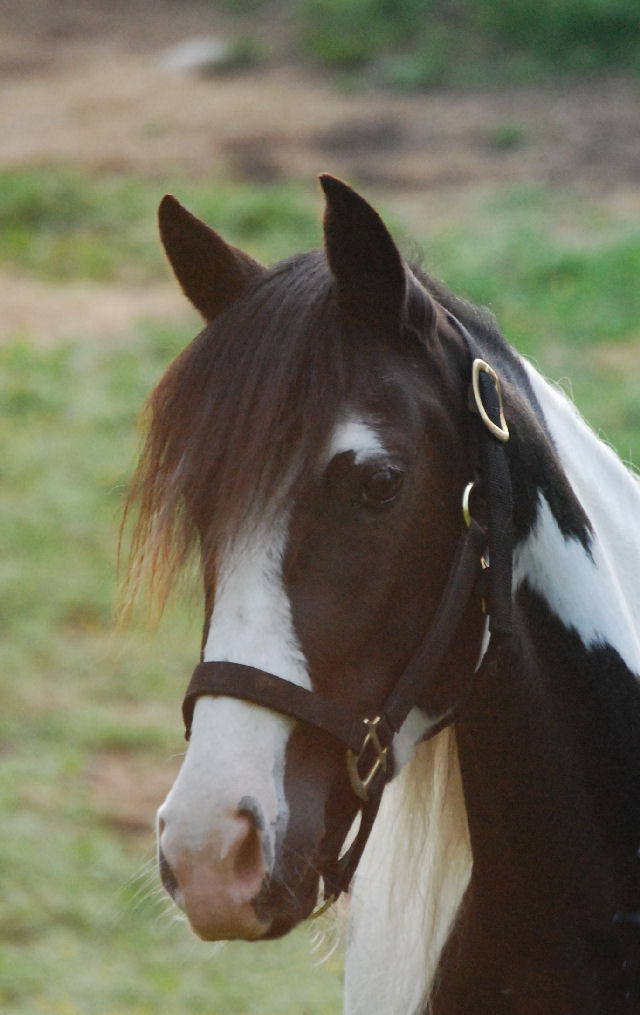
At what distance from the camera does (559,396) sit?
1978 mm

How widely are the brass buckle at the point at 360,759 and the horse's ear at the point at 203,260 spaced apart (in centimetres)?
58

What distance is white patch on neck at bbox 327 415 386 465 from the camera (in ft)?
5.10

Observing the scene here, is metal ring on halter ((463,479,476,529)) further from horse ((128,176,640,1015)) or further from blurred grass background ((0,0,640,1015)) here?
blurred grass background ((0,0,640,1015))

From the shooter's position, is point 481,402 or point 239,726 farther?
point 481,402

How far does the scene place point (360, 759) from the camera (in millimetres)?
1592

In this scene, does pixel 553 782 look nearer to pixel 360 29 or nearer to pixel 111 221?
pixel 111 221

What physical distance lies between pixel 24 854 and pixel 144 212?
21.4ft

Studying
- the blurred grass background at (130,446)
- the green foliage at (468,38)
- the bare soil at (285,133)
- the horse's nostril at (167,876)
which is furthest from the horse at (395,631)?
the green foliage at (468,38)

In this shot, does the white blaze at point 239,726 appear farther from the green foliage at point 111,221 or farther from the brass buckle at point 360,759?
the green foliage at point 111,221

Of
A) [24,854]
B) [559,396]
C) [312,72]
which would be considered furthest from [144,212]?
[559,396]

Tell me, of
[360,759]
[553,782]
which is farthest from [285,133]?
[360,759]

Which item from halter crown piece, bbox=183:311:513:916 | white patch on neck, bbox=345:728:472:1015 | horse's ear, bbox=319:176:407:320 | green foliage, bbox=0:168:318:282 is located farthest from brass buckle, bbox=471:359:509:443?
green foliage, bbox=0:168:318:282

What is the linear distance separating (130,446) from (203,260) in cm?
507

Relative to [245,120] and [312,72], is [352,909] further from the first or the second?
[312,72]
